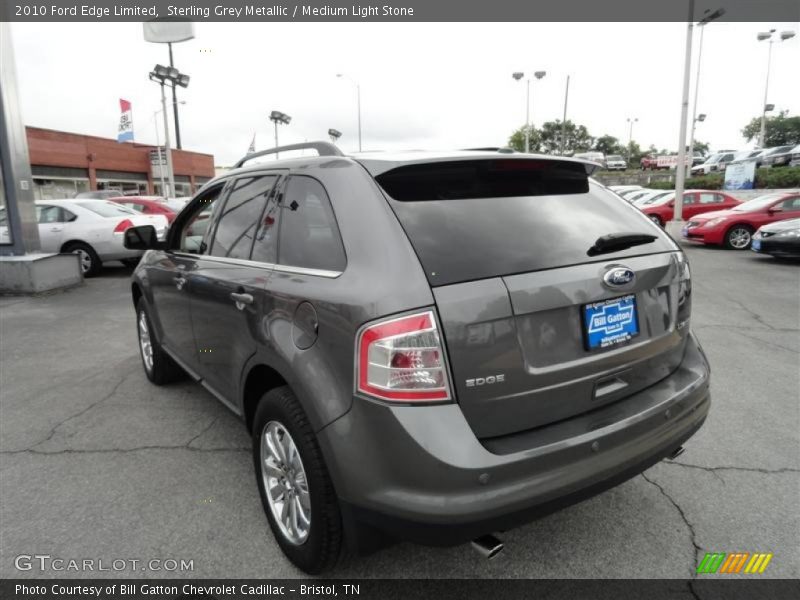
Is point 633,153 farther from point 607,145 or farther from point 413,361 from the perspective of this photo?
point 413,361

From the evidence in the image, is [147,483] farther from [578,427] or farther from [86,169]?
[86,169]

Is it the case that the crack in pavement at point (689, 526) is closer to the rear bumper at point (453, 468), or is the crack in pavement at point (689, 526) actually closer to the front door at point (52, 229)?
the rear bumper at point (453, 468)

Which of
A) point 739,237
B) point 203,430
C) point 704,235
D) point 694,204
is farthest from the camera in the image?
point 694,204

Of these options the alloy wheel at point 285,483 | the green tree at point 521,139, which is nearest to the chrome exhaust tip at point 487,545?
the alloy wheel at point 285,483

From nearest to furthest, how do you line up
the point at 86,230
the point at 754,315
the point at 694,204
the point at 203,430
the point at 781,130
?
the point at 203,430 → the point at 754,315 → the point at 86,230 → the point at 694,204 → the point at 781,130

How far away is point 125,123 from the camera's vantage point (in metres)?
31.5

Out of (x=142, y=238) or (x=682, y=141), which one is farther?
(x=682, y=141)

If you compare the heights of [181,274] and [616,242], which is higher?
[616,242]

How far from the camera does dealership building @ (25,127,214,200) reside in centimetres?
3256

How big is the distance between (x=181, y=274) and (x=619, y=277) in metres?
2.71

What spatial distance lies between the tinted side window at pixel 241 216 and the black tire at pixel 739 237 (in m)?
13.9

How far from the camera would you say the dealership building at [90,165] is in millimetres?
32562

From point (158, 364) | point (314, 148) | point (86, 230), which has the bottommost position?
point (158, 364)

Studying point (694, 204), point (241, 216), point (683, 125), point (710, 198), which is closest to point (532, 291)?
point (241, 216)
